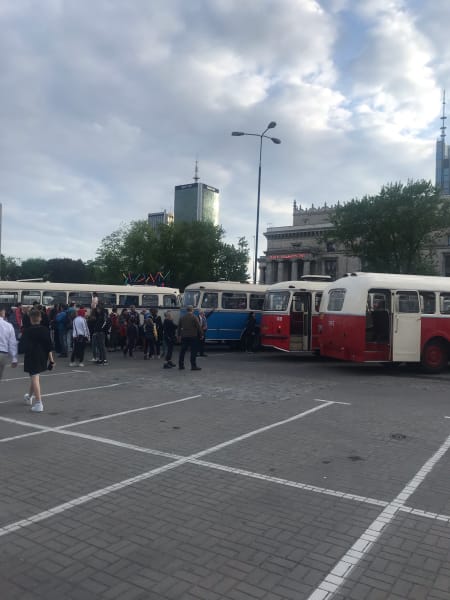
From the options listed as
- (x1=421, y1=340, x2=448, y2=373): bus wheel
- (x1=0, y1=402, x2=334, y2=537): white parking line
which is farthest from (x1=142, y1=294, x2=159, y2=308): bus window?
(x1=0, y1=402, x2=334, y2=537): white parking line

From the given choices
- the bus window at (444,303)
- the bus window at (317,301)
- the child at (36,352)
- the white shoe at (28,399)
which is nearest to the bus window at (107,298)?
the bus window at (317,301)

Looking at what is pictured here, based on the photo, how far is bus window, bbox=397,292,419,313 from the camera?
15688 millimetres

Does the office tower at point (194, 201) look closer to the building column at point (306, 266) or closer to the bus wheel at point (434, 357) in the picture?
the building column at point (306, 266)

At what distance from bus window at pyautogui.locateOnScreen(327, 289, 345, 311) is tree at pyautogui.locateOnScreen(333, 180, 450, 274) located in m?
24.7

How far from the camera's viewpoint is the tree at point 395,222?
39062 millimetres

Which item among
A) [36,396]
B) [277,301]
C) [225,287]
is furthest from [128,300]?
[36,396]

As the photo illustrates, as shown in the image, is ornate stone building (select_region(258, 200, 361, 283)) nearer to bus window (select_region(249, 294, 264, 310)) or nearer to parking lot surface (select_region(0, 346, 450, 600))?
bus window (select_region(249, 294, 264, 310))

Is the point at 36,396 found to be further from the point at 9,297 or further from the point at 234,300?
the point at 9,297

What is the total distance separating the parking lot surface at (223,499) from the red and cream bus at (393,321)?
5.00 metres

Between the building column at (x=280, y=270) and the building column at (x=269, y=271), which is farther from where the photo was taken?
the building column at (x=269, y=271)

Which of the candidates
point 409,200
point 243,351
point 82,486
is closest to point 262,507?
point 82,486

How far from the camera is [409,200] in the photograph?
39.3 m

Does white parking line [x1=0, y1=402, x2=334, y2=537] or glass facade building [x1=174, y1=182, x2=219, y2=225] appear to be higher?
glass facade building [x1=174, y1=182, x2=219, y2=225]

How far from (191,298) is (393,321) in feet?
34.3
